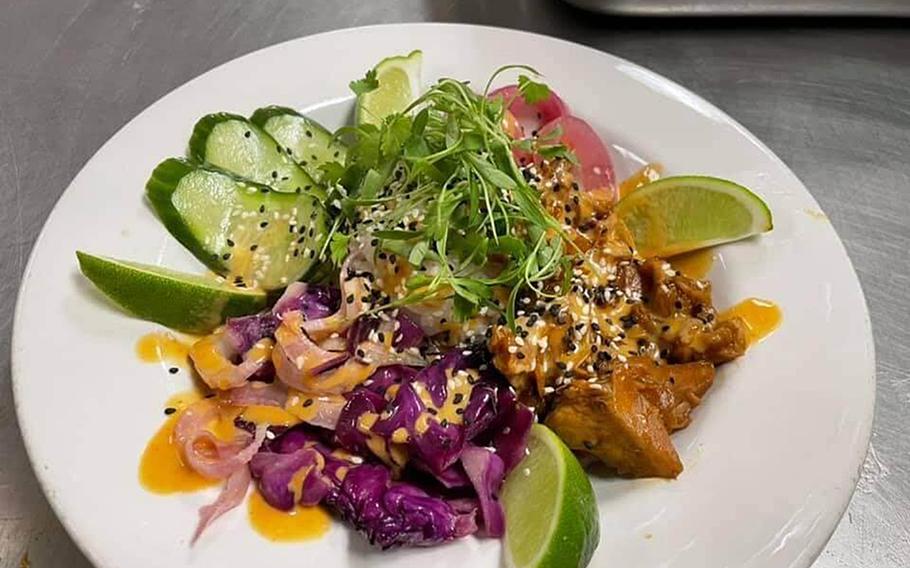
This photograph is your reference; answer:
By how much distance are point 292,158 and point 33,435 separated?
72 centimetres

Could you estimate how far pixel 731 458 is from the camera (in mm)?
1472

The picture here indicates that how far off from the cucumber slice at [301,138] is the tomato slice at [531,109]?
1.10 ft

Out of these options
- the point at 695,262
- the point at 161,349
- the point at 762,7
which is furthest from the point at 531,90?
the point at 762,7

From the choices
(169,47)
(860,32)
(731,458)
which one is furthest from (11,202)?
(860,32)

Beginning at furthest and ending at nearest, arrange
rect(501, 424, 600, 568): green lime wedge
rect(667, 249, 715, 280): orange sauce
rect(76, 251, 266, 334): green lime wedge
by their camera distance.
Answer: rect(667, 249, 715, 280): orange sauce, rect(76, 251, 266, 334): green lime wedge, rect(501, 424, 600, 568): green lime wedge

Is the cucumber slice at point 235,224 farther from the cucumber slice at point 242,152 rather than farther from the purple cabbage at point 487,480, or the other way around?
the purple cabbage at point 487,480

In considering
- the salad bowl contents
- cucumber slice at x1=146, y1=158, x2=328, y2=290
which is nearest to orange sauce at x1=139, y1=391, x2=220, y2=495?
the salad bowl contents

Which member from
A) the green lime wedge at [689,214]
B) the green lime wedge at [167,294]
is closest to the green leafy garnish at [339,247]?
the green lime wedge at [167,294]

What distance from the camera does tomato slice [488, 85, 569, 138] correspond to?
194 cm

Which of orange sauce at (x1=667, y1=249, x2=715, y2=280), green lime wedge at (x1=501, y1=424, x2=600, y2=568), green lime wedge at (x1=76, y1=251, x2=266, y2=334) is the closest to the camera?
green lime wedge at (x1=501, y1=424, x2=600, y2=568)

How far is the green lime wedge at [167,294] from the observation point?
155 cm

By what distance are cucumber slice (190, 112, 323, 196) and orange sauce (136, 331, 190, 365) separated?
1.17 ft

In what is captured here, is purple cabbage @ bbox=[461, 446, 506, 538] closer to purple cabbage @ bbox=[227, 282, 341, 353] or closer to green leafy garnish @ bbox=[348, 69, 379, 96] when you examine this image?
purple cabbage @ bbox=[227, 282, 341, 353]

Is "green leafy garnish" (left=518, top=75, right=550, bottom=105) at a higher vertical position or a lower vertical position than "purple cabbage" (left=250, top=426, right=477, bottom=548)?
higher
